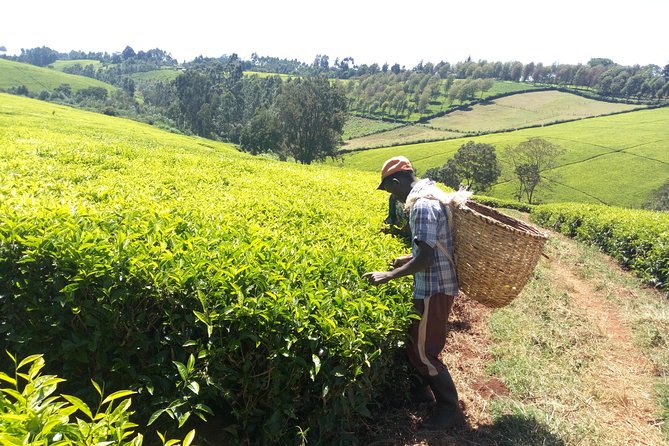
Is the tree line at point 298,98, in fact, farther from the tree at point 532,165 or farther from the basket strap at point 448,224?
the basket strap at point 448,224

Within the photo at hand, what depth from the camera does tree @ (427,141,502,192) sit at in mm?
49250

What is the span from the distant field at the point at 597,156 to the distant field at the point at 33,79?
86562 mm

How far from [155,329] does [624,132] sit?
270ft

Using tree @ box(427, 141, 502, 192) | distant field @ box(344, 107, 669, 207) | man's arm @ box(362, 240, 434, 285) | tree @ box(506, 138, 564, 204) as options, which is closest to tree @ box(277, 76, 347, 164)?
distant field @ box(344, 107, 669, 207)

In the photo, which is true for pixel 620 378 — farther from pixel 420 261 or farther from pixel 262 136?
pixel 262 136

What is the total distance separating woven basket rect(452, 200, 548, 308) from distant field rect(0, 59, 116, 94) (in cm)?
12250

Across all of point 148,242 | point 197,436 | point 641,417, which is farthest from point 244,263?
point 641,417

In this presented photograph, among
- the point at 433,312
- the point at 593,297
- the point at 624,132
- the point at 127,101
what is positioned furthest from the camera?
the point at 127,101

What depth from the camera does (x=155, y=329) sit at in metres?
2.91

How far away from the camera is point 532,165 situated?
49562 mm

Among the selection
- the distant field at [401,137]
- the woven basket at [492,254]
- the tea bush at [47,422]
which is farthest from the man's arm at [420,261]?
the distant field at [401,137]

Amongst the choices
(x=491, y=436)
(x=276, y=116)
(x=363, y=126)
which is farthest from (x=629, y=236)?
(x=363, y=126)

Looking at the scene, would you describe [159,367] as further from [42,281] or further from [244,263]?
[42,281]

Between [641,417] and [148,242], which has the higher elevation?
[148,242]
